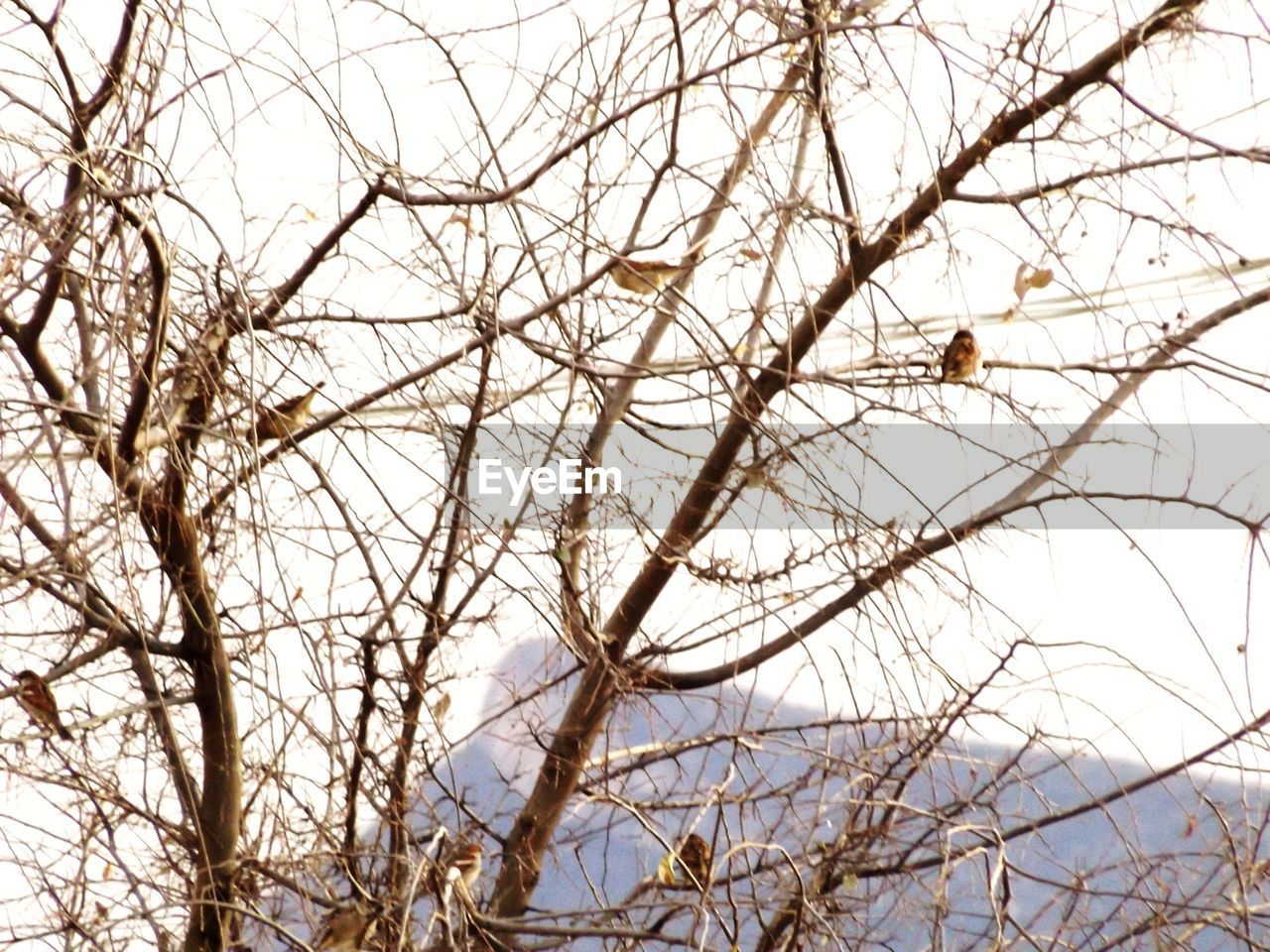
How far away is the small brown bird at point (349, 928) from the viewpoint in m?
1.66

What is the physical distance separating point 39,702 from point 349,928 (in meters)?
0.45

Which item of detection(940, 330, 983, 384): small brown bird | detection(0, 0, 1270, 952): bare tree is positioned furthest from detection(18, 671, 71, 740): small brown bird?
detection(940, 330, 983, 384): small brown bird

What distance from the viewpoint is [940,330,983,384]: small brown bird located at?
5.94 ft

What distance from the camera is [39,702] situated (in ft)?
5.31

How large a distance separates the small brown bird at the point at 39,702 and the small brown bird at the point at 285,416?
374 millimetres

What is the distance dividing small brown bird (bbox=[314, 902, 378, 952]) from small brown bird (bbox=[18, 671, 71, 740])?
1.27 ft

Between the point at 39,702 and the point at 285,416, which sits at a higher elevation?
the point at 285,416

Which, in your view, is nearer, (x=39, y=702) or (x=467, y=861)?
(x=39, y=702)

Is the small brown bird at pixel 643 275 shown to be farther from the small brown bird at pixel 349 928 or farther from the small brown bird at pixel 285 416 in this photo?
the small brown bird at pixel 349 928

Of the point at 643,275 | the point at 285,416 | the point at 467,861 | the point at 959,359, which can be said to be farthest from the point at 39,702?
the point at 959,359

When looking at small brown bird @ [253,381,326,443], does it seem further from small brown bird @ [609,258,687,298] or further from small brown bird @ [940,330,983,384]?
small brown bird @ [940,330,983,384]

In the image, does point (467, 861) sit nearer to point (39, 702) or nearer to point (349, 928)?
point (349, 928)

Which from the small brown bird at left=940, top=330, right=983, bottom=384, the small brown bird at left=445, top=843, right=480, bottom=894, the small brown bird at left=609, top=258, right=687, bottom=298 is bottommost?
the small brown bird at left=445, top=843, right=480, bottom=894

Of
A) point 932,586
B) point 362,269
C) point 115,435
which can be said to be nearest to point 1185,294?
point 932,586
